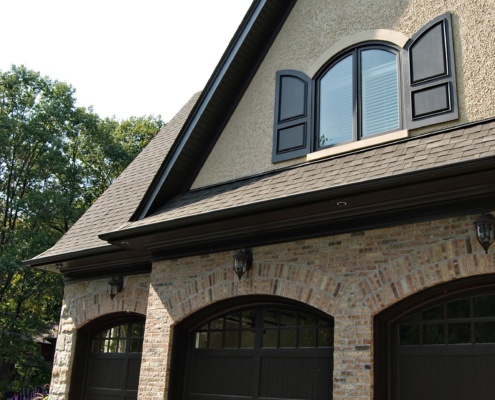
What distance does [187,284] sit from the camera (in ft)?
31.3

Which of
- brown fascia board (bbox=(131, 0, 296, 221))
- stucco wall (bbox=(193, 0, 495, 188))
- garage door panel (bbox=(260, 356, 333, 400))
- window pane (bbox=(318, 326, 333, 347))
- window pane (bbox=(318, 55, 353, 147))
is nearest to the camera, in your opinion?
stucco wall (bbox=(193, 0, 495, 188))

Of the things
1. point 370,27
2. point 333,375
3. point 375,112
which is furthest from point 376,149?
point 333,375

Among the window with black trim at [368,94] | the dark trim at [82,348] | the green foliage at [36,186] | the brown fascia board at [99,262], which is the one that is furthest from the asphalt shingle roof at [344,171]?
the green foliage at [36,186]

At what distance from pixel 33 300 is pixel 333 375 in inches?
921

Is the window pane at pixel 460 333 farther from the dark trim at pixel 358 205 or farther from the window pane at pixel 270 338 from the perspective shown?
the window pane at pixel 270 338

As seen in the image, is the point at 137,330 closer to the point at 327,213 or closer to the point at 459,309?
the point at 327,213

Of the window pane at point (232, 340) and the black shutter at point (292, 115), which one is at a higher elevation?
the black shutter at point (292, 115)

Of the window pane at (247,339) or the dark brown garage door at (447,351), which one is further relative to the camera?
the window pane at (247,339)

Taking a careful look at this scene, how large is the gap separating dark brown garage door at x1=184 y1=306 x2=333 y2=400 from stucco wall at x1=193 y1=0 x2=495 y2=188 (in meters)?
2.34

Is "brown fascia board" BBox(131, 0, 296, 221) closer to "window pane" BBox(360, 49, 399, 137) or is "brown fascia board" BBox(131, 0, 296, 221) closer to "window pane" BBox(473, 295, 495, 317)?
"window pane" BBox(360, 49, 399, 137)

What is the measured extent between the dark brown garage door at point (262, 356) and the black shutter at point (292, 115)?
2.40 metres

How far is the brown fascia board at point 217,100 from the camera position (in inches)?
396

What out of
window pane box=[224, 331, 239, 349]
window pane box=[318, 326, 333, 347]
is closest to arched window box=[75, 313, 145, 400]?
window pane box=[224, 331, 239, 349]

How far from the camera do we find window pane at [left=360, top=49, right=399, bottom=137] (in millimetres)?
8516
